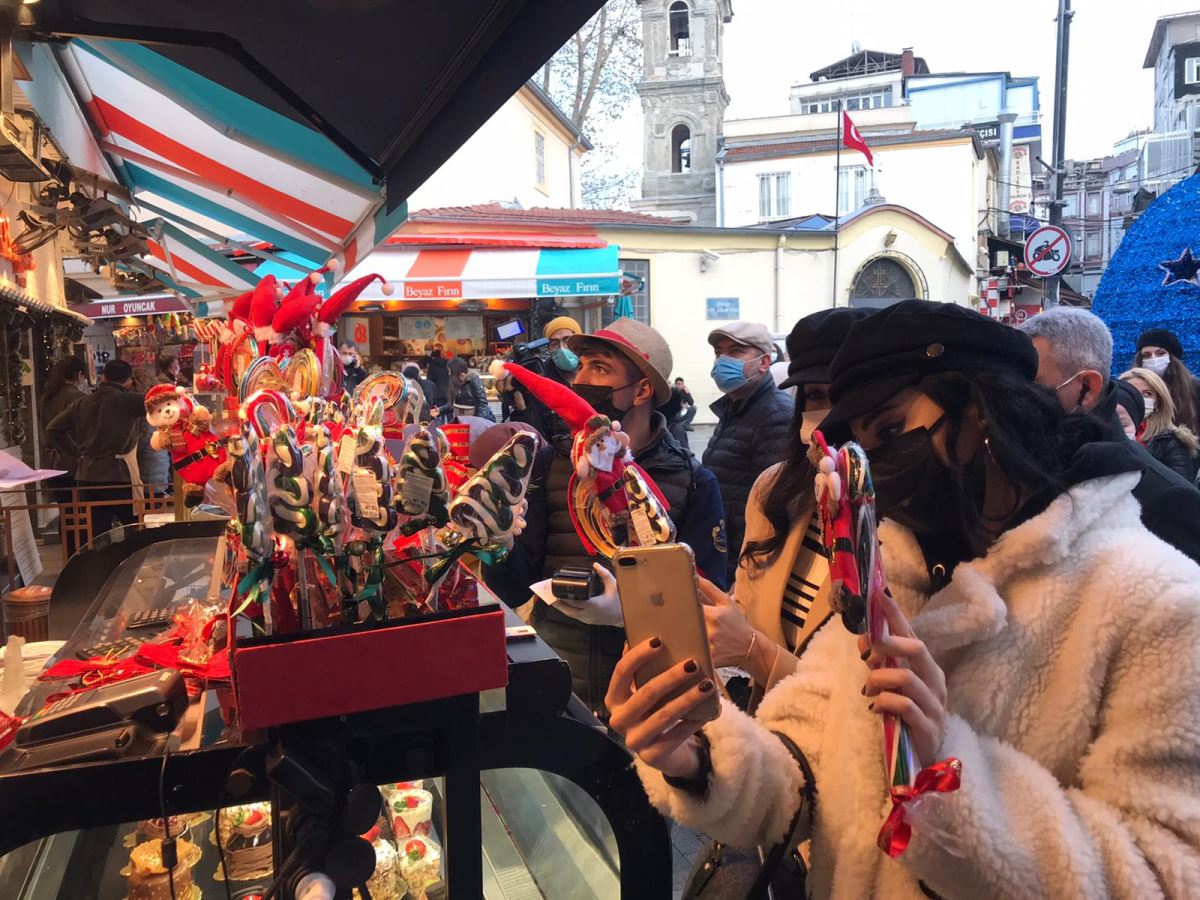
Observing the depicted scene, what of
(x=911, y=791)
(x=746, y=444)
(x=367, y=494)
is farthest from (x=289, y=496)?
(x=746, y=444)

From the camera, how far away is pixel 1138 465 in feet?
3.96

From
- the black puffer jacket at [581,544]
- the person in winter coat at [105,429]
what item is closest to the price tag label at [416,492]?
the black puffer jacket at [581,544]

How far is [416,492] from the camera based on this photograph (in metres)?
1.19

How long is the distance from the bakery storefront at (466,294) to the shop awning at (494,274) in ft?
0.05

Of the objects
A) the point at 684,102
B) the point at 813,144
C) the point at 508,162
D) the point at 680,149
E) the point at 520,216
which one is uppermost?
the point at 684,102

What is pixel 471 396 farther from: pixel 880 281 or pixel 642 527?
pixel 880 281

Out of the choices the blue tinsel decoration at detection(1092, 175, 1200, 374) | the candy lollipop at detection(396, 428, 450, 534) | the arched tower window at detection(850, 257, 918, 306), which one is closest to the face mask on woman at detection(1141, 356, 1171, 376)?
the blue tinsel decoration at detection(1092, 175, 1200, 374)

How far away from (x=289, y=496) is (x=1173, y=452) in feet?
15.4

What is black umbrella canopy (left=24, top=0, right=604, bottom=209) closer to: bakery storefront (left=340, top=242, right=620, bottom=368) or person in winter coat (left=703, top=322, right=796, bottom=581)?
person in winter coat (left=703, top=322, right=796, bottom=581)

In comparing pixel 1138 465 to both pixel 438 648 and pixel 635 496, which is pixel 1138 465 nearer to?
pixel 635 496

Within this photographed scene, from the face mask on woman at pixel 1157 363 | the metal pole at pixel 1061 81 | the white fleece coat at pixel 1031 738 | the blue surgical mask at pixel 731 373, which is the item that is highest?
the metal pole at pixel 1061 81

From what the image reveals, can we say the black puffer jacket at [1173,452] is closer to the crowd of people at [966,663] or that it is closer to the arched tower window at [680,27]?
the crowd of people at [966,663]

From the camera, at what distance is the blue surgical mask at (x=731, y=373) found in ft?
13.4

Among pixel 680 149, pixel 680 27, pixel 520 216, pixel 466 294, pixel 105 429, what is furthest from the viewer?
pixel 680 149
